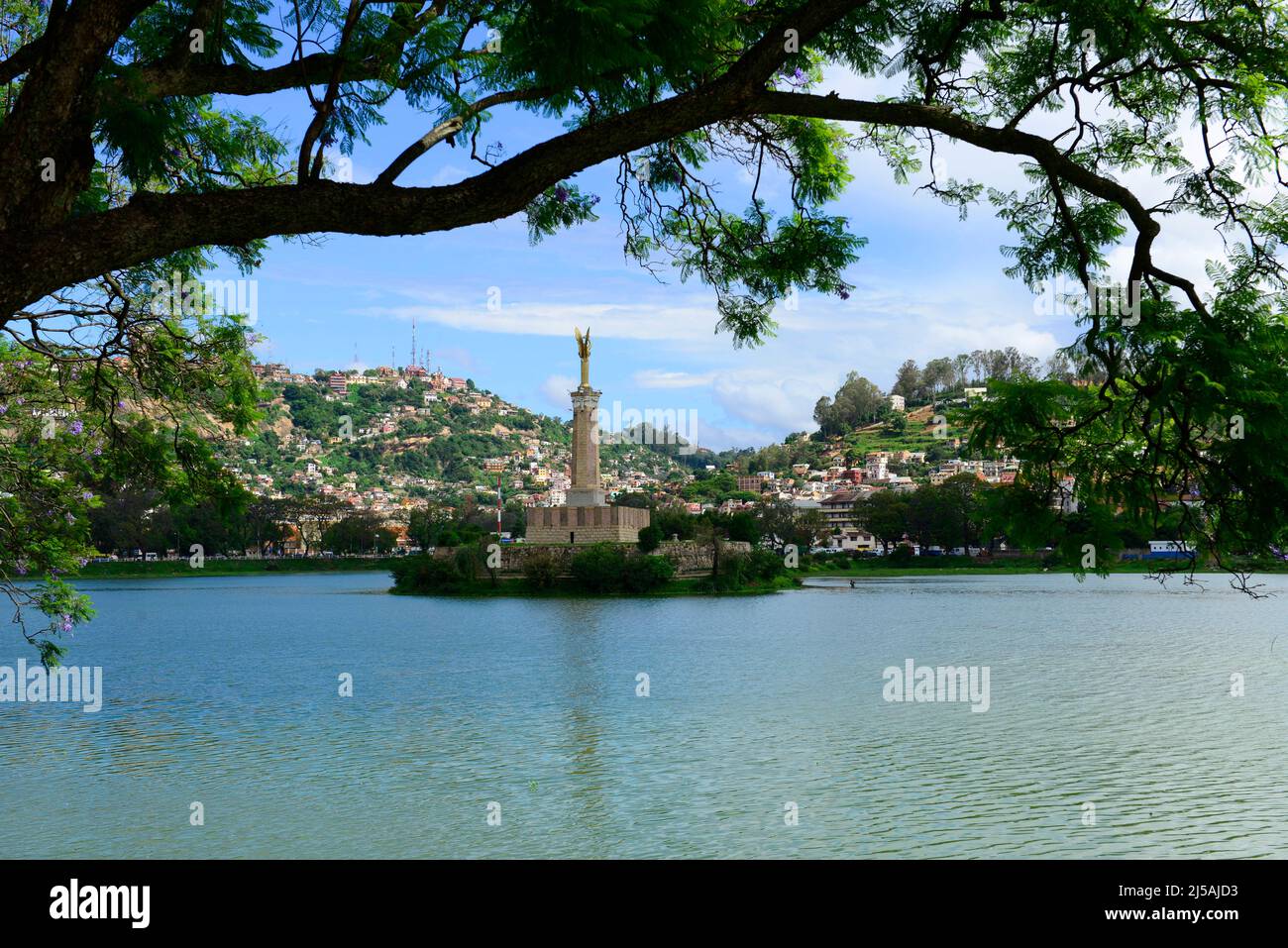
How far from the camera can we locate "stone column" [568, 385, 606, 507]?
52.3 metres

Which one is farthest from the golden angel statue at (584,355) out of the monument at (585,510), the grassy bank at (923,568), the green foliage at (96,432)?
the green foliage at (96,432)

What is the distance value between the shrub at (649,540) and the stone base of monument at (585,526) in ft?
7.43

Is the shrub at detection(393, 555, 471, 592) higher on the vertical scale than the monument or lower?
lower

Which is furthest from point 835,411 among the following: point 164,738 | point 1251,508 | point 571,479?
point 1251,508

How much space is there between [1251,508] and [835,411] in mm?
140291

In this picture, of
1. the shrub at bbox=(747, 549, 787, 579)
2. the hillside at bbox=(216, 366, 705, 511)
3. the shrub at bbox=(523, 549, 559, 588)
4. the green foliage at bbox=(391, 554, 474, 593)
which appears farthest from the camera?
the hillside at bbox=(216, 366, 705, 511)

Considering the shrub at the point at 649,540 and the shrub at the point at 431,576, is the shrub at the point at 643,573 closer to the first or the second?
the shrub at the point at 649,540

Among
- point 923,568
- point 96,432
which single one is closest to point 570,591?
point 923,568

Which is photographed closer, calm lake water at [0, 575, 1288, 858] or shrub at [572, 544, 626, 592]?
calm lake water at [0, 575, 1288, 858]

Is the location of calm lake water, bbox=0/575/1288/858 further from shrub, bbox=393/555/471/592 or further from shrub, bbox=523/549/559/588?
shrub, bbox=393/555/471/592

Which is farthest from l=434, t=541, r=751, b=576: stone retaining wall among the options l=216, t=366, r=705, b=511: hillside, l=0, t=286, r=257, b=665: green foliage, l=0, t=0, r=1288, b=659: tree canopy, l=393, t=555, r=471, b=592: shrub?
l=216, t=366, r=705, b=511: hillside

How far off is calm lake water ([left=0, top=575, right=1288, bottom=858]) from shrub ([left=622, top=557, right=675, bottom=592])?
50.6 feet

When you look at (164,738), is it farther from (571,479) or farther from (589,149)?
(571,479)

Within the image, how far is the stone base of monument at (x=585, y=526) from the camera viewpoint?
167 feet
